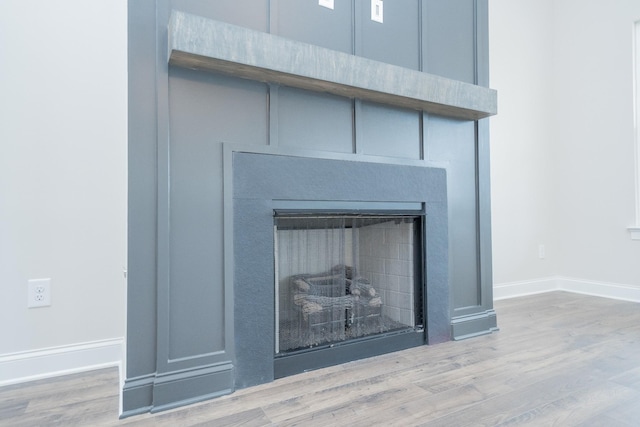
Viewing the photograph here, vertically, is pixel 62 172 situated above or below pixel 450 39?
below

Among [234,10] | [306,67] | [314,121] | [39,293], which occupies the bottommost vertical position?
[39,293]

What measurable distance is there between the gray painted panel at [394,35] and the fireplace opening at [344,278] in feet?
2.89

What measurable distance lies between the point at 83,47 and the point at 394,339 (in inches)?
88.0

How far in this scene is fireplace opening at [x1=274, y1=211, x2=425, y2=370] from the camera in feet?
5.91

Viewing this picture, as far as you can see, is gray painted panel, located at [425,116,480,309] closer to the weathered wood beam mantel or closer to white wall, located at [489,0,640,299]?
the weathered wood beam mantel

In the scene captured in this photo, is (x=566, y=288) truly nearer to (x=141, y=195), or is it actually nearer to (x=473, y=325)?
(x=473, y=325)

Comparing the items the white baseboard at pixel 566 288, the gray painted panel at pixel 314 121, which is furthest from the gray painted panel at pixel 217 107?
the white baseboard at pixel 566 288

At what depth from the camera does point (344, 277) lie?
1932 mm

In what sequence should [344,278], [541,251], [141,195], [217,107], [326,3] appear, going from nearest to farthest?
1. [141,195]
2. [217,107]
3. [326,3]
4. [344,278]
5. [541,251]

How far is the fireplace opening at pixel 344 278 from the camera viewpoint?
180 centimetres

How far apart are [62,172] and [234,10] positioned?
45.2 inches

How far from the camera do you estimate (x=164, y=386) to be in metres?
1.42

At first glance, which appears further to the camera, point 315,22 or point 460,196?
point 460,196

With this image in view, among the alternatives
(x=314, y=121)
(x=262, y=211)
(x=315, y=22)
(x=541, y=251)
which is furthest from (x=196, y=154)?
(x=541, y=251)
